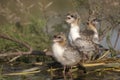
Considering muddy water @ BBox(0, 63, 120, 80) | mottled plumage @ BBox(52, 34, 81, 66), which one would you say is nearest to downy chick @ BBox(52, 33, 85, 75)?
mottled plumage @ BBox(52, 34, 81, 66)

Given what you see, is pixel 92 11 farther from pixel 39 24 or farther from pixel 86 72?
pixel 86 72

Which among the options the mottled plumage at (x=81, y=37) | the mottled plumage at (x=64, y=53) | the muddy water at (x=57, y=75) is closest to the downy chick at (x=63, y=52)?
the mottled plumage at (x=64, y=53)

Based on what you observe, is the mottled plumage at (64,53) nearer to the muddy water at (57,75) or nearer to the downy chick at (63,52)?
the downy chick at (63,52)

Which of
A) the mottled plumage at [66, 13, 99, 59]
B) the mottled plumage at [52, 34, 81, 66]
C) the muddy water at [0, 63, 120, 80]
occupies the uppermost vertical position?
the mottled plumage at [66, 13, 99, 59]

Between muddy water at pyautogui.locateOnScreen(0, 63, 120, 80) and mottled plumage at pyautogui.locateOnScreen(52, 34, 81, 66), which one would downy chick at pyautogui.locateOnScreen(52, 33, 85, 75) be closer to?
mottled plumage at pyautogui.locateOnScreen(52, 34, 81, 66)

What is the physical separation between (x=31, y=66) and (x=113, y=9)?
2.60m

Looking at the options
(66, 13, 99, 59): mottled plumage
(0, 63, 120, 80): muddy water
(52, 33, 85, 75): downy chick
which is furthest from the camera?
(66, 13, 99, 59): mottled plumage

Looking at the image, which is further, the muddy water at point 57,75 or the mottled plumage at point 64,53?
the muddy water at point 57,75

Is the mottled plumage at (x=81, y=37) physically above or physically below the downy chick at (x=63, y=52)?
above

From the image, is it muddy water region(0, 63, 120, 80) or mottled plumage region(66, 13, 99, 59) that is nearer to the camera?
muddy water region(0, 63, 120, 80)

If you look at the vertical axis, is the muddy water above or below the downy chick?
below

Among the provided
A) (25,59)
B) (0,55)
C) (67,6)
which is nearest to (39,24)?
(25,59)

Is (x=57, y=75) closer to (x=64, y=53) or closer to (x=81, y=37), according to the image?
(x=64, y=53)

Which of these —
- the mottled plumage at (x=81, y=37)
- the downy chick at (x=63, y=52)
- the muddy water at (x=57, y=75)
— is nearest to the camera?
the downy chick at (x=63, y=52)
